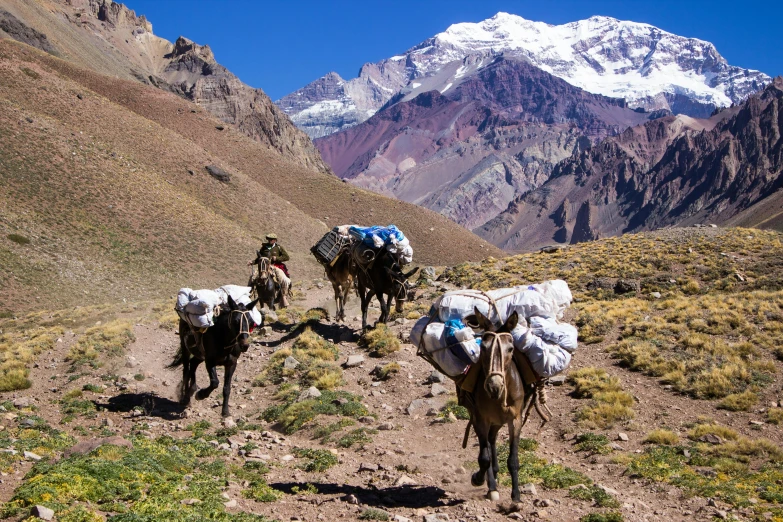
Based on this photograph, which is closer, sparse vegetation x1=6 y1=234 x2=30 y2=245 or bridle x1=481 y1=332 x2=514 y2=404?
bridle x1=481 y1=332 x2=514 y2=404

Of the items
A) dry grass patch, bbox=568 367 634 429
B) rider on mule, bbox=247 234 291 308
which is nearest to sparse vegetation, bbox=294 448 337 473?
dry grass patch, bbox=568 367 634 429

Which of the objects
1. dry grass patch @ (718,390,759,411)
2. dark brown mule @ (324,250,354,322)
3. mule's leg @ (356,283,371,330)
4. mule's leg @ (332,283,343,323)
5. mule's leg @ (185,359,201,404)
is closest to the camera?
dry grass patch @ (718,390,759,411)

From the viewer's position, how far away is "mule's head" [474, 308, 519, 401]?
839 centimetres

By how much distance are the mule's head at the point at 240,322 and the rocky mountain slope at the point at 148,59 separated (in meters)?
117

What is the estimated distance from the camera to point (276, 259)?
79.8ft

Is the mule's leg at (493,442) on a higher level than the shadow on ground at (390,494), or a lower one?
higher

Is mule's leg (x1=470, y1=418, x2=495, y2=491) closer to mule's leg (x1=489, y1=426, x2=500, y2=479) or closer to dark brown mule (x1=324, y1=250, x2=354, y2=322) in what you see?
mule's leg (x1=489, y1=426, x2=500, y2=479)

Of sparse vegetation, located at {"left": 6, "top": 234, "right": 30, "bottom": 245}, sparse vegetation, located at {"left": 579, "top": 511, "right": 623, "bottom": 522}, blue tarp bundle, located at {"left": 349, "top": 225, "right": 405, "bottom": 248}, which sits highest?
sparse vegetation, located at {"left": 6, "top": 234, "right": 30, "bottom": 245}

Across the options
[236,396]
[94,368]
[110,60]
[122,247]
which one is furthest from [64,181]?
[110,60]

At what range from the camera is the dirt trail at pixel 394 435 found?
9.03 metres

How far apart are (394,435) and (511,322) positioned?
4989 millimetres

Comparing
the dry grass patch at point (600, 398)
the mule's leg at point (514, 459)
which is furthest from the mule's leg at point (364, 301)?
the mule's leg at point (514, 459)

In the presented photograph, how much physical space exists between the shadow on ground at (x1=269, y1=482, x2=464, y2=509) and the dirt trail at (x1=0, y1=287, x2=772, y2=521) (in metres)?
0.02

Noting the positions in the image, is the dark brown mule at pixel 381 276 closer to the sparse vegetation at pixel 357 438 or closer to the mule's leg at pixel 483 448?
the sparse vegetation at pixel 357 438
